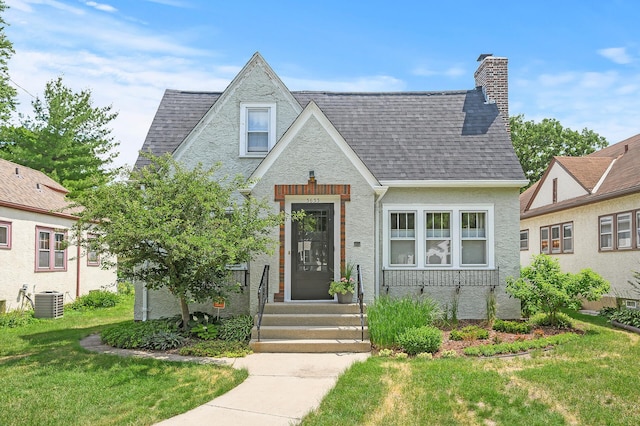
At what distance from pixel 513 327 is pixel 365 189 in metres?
4.28

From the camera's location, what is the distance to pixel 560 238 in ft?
65.7

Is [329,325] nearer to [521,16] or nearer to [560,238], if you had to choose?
[521,16]

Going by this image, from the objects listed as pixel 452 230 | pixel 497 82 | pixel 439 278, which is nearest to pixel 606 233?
pixel 497 82

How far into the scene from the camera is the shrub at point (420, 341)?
31.1 feet

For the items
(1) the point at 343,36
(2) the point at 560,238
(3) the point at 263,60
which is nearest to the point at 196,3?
(3) the point at 263,60

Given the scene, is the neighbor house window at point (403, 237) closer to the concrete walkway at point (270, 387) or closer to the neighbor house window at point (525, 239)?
the concrete walkway at point (270, 387)

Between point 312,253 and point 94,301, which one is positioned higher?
point 312,253

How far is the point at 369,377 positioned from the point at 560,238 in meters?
14.8

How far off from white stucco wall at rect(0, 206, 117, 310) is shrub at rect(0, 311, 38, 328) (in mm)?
646

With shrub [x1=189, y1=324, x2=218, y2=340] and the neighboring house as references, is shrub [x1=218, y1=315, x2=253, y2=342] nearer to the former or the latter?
shrub [x1=189, y1=324, x2=218, y2=340]

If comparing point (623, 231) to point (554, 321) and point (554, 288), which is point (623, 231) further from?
point (554, 288)

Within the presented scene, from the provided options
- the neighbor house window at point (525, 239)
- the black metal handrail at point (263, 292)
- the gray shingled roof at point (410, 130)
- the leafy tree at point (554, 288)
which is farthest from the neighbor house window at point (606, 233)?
the black metal handrail at point (263, 292)

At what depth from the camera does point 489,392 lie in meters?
7.06

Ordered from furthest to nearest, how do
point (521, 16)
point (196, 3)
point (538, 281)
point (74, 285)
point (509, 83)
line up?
point (74, 285) < point (509, 83) < point (521, 16) < point (538, 281) < point (196, 3)
